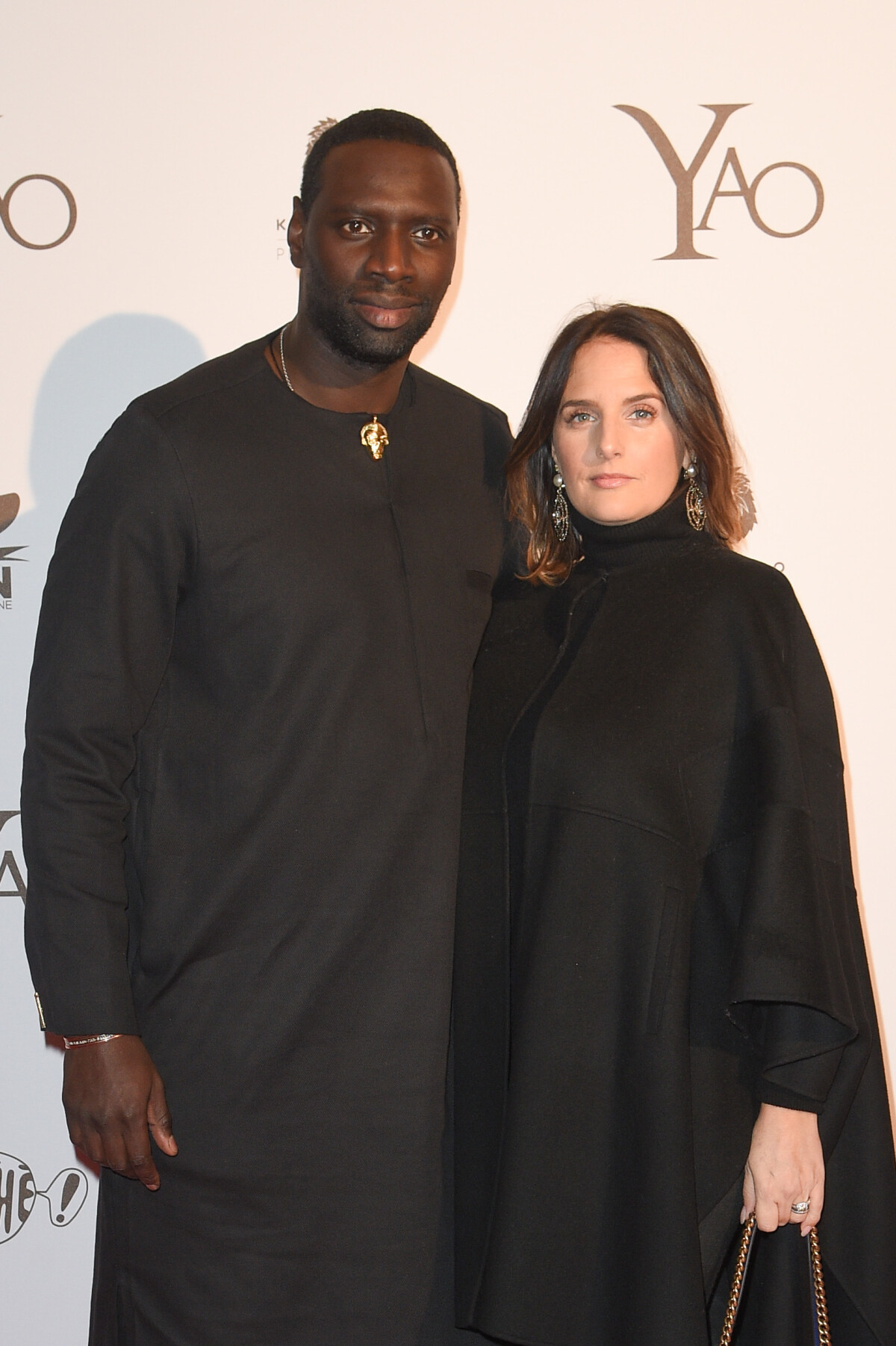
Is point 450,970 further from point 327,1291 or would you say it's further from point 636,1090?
point 327,1291

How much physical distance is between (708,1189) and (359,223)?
1.35 metres

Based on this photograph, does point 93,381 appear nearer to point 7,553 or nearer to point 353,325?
point 7,553

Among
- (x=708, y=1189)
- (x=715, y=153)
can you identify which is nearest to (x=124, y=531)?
(x=708, y=1189)

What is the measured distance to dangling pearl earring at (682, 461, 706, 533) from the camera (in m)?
1.85

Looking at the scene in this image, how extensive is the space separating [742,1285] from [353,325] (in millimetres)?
1359

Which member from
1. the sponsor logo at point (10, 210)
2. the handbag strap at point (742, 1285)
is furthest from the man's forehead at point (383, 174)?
the handbag strap at point (742, 1285)

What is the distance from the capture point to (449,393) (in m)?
1.95

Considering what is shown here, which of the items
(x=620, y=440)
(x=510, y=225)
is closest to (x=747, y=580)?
(x=620, y=440)

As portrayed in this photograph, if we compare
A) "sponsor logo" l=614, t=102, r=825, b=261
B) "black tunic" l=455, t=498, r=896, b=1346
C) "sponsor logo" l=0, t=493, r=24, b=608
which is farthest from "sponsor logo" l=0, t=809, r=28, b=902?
"sponsor logo" l=614, t=102, r=825, b=261

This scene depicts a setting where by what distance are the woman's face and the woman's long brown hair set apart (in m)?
0.02

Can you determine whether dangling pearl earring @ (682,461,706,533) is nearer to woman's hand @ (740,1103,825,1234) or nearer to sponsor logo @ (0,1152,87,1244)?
woman's hand @ (740,1103,825,1234)

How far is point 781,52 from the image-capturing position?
224 cm


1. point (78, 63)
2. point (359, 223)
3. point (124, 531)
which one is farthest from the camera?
point (78, 63)

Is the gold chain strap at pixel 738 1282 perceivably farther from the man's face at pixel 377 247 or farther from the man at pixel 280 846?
the man's face at pixel 377 247
